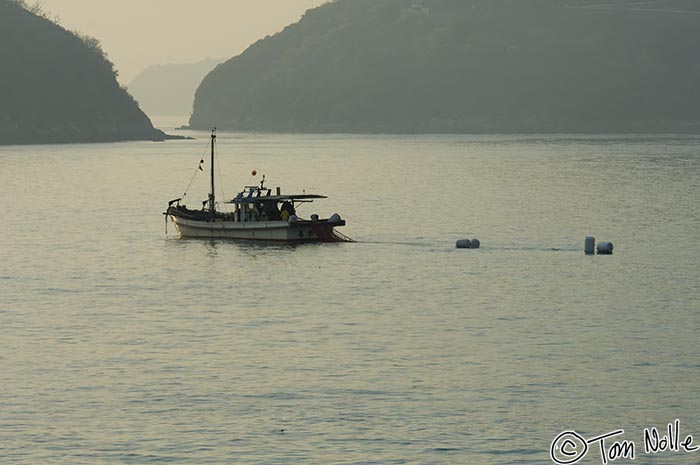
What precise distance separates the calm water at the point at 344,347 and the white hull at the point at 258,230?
3.54 feet

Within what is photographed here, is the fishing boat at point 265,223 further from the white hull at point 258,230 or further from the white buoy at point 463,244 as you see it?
the white buoy at point 463,244

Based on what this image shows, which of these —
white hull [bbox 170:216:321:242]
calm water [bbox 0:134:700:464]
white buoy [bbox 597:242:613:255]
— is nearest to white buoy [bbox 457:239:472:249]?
calm water [bbox 0:134:700:464]

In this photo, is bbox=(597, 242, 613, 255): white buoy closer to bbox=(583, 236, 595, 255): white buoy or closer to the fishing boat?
bbox=(583, 236, 595, 255): white buoy

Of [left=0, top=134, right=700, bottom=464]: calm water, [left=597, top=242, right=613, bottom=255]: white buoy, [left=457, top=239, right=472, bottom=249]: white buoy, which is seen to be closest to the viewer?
[left=0, top=134, right=700, bottom=464]: calm water

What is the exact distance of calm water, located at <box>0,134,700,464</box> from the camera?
3909 centimetres

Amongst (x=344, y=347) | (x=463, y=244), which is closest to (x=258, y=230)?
(x=463, y=244)

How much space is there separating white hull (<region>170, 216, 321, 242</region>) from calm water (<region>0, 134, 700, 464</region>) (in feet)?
3.54

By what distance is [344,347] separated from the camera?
171 feet

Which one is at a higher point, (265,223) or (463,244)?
(265,223)

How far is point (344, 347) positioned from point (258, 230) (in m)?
40.1

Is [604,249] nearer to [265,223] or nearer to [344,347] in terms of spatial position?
Answer: [265,223]

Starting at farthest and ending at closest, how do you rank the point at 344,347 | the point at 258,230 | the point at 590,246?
the point at 258,230
the point at 590,246
the point at 344,347

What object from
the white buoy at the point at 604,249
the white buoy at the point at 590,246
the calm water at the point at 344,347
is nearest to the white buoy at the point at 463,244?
the calm water at the point at 344,347

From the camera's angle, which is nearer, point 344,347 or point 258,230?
point 344,347
